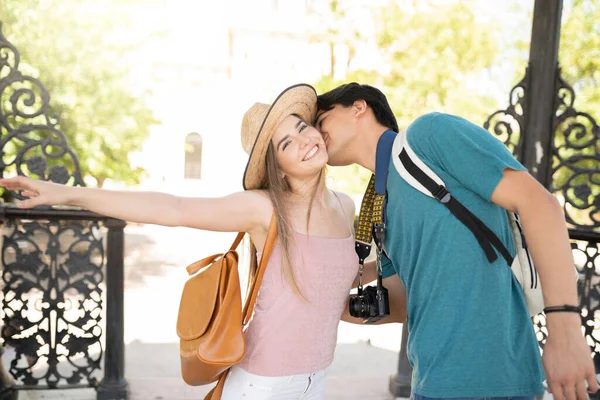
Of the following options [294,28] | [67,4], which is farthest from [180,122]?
[67,4]

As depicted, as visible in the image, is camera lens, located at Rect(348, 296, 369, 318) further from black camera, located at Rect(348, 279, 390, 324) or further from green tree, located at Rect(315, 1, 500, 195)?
green tree, located at Rect(315, 1, 500, 195)

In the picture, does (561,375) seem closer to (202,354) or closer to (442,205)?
(442,205)

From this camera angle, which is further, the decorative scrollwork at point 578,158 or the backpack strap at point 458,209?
the decorative scrollwork at point 578,158

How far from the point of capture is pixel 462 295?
1.61 metres

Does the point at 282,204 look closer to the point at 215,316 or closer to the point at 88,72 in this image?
the point at 215,316

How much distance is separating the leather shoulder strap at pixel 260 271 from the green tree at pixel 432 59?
508 inches

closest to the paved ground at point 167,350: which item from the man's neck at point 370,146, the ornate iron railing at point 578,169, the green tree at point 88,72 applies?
the ornate iron railing at point 578,169

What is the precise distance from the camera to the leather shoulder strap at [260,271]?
1890mm

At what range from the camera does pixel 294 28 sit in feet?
100

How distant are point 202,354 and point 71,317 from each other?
6.73m

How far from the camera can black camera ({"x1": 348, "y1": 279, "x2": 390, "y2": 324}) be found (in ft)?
6.54

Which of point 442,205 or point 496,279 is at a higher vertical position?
point 442,205

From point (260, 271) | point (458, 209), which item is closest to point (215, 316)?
point (260, 271)

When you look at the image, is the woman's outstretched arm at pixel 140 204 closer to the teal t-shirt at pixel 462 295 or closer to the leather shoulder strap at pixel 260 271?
the leather shoulder strap at pixel 260 271
